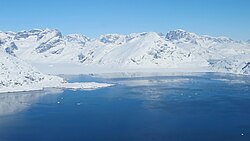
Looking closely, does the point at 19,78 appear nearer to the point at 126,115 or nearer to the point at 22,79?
the point at 22,79

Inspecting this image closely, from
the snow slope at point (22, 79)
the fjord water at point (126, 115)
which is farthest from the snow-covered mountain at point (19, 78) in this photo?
the fjord water at point (126, 115)

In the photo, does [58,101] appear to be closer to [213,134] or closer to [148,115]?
[148,115]

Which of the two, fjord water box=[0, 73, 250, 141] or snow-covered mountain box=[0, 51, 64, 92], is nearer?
fjord water box=[0, 73, 250, 141]

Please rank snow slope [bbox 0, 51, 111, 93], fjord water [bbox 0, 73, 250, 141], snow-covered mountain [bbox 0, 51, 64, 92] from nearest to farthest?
fjord water [bbox 0, 73, 250, 141] < snow-covered mountain [bbox 0, 51, 64, 92] < snow slope [bbox 0, 51, 111, 93]

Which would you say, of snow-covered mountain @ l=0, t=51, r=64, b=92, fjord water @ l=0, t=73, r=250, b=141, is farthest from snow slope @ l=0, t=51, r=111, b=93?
fjord water @ l=0, t=73, r=250, b=141

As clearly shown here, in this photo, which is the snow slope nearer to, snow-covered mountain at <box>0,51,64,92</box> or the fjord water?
snow-covered mountain at <box>0,51,64,92</box>

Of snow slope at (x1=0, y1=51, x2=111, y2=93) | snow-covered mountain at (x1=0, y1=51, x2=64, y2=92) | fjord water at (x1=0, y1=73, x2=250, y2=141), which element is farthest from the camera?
snow slope at (x1=0, y1=51, x2=111, y2=93)

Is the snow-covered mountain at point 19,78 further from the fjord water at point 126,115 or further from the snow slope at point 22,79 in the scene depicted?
the fjord water at point 126,115

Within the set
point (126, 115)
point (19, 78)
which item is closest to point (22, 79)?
point (19, 78)

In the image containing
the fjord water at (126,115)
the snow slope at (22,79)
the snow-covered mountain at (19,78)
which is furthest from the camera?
the snow slope at (22,79)
